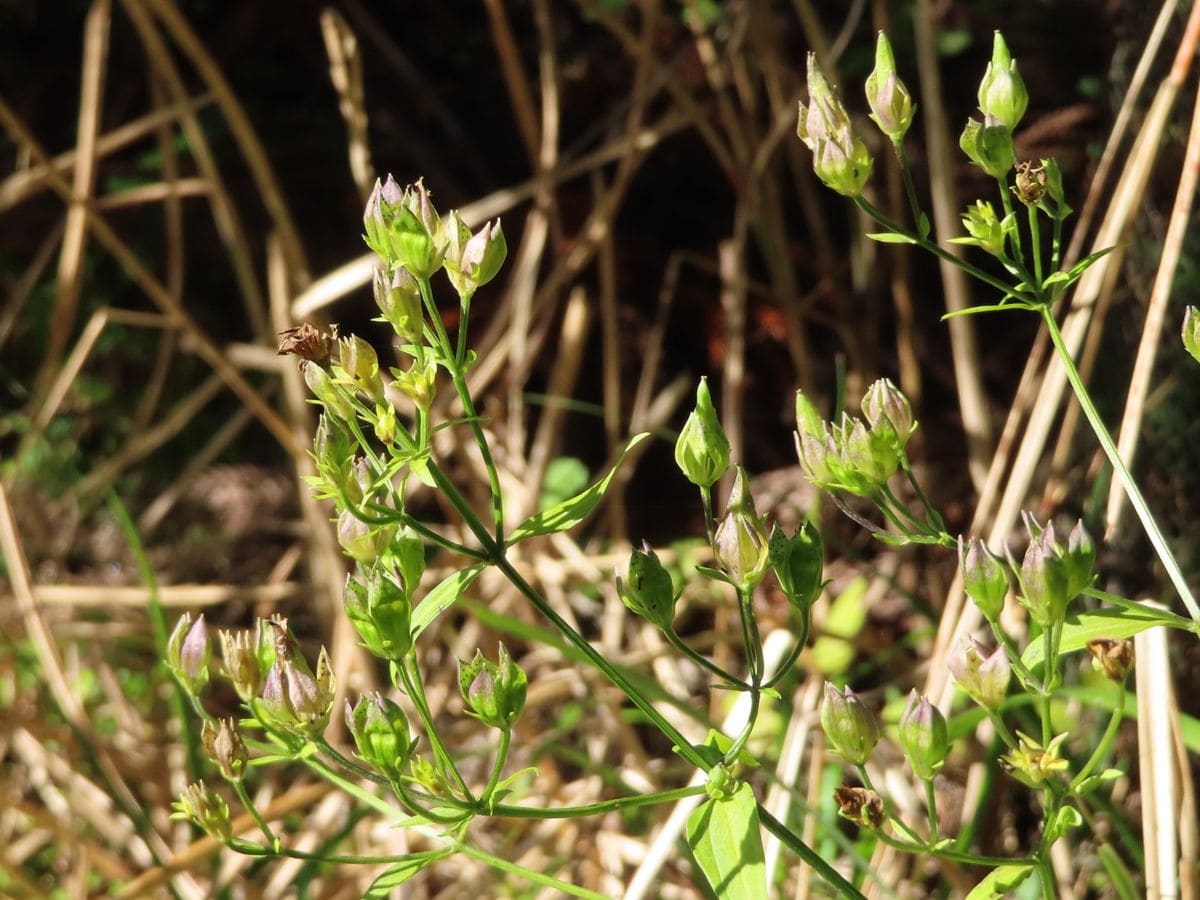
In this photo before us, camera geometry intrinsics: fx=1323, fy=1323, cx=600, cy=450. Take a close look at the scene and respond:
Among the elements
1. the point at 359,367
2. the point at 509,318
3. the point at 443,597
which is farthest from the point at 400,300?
the point at 509,318

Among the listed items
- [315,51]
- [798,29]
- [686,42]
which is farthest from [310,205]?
[798,29]

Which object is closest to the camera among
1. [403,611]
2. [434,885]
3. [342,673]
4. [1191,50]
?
[403,611]

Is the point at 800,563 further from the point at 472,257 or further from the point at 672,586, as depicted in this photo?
the point at 472,257

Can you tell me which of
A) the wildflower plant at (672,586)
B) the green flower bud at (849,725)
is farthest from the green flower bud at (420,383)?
the green flower bud at (849,725)

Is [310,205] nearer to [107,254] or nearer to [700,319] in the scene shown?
[107,254]

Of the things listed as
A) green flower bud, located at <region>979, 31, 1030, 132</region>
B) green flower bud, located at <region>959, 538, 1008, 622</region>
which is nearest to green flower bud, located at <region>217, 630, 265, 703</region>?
green flower bud, located at <region>959, 538, 1008, 622</region>

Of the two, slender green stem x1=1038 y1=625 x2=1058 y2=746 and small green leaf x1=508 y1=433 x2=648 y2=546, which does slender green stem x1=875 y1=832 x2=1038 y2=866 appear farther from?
small green leaf x1=508 y1=433 x2=648 y2=546
